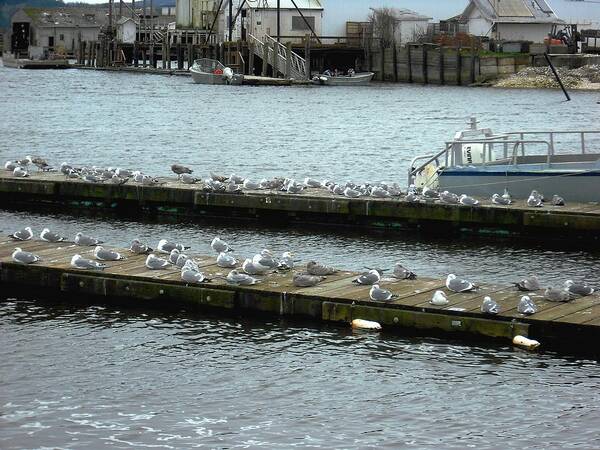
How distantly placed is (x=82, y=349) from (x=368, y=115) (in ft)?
183

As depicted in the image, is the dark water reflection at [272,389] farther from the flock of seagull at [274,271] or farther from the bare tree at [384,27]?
the bare tree at [384,27]

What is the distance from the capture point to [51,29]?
17900 cm

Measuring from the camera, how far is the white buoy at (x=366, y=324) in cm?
1889

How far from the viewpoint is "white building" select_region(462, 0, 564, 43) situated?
10988 cm

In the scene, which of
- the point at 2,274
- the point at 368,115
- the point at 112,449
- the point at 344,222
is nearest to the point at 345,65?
the point at 368,115

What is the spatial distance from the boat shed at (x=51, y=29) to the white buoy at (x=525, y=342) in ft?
530

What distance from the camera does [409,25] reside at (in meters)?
113

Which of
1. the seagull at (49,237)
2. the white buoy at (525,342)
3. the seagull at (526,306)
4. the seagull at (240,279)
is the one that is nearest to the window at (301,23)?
the seagull at (49,237)

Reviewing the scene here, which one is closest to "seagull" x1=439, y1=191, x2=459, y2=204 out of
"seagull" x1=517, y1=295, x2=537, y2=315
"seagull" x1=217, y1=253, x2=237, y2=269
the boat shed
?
"seagull" x1=217, y1=253, x2=237, y2=269

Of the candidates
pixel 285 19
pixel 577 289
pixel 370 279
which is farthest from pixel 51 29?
pixel 577 289

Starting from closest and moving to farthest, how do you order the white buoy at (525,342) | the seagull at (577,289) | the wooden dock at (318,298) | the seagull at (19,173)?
the white buoy at (525,342) < the wooden dock at (318,298) < the seagull at (577,289) < the seagull at (19,173)

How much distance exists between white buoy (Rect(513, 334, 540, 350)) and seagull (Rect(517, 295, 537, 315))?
43cm

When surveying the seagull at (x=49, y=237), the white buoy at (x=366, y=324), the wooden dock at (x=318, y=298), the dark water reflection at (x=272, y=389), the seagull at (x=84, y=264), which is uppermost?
the seagull at (x=49, y=237)

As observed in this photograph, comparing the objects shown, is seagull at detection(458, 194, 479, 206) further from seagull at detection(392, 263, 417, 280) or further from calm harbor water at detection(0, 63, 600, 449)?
seagull at detection(392, 263, 417, 280)
